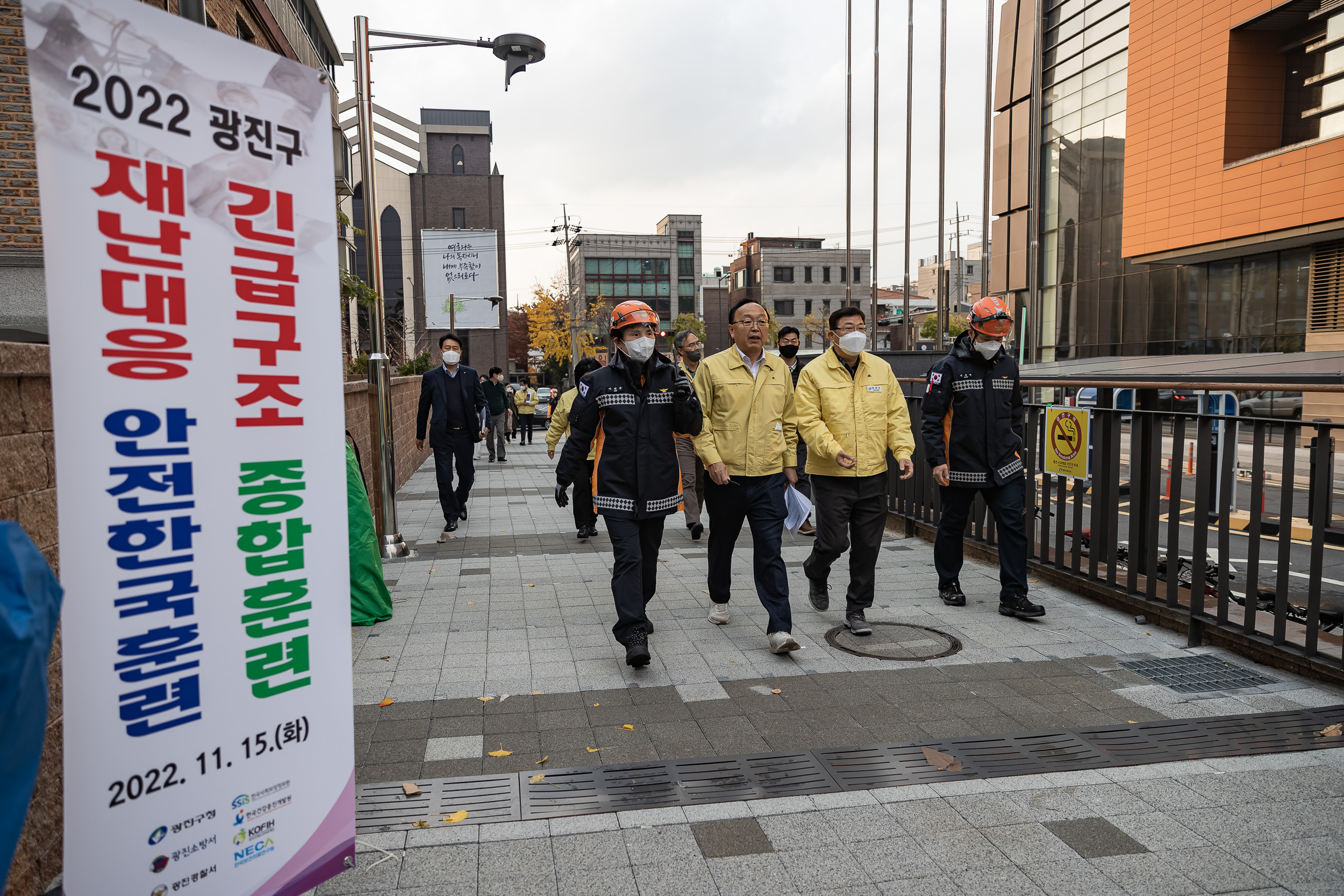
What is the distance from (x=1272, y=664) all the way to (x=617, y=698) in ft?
11.4

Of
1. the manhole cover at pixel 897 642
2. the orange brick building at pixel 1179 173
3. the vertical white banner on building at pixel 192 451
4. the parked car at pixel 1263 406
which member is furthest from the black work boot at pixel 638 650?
the orange brick building at pixel 1179 173

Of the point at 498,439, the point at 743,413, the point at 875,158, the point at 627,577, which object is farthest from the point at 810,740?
the point at 875,158

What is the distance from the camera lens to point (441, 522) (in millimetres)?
10531

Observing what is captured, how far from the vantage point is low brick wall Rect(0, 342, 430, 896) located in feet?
8.50

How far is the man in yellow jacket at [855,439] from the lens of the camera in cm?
568

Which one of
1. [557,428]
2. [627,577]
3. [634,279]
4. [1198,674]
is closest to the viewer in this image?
[1198,674]

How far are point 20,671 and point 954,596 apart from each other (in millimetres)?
5817

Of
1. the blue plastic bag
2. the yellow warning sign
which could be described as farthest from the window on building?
the blue plastic bag

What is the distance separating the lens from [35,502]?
276 cm

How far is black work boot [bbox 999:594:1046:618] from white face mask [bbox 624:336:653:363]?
2.97 m

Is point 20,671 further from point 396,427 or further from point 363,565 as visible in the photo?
point 396,427

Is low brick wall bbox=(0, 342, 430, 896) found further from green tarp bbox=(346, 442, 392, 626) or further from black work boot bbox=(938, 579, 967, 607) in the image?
black work boot bbox=(938, 579, 967, 607)

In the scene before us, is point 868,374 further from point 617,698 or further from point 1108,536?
point 617,698

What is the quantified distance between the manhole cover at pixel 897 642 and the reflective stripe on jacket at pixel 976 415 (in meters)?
1.08
